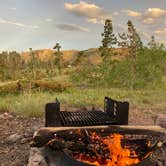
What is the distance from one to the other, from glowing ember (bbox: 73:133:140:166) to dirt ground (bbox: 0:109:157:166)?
1.51 m

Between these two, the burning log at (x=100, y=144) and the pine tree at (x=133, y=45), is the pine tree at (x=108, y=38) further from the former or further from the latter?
the burning log at (x=100, y=144)

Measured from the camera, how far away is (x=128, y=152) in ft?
11.0

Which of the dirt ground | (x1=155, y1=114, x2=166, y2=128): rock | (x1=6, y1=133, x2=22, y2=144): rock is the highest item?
(x1=155, y1=114, x2=166, y2=128): rock

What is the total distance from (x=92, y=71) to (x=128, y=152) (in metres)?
15.9

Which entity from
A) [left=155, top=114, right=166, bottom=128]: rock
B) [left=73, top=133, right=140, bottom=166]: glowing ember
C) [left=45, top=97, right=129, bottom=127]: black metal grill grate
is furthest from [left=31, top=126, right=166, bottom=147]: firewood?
[left=155, top=114, right=166, bottom=128]: rock

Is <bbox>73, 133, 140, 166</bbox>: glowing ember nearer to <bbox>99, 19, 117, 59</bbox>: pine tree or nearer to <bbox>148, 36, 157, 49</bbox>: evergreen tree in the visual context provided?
<bbox>148, 36, 157, 49</bbox>: evergreen tree

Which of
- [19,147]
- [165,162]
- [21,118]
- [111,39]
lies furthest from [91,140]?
[111,39]

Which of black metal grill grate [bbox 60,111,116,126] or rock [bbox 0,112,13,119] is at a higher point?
black metal grill grate [bbox 60,111,116,126]

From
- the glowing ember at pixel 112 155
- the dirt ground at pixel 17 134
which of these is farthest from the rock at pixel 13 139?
the glowing ember at pixel 112 155

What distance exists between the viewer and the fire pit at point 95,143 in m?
3.22

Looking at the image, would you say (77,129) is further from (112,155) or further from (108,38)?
(108,38)

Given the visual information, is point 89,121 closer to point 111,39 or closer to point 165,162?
point 165,162

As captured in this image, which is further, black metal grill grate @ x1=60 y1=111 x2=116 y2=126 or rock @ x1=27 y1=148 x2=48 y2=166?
black metal grill grate @ x1=60 y1=111 x2=116 y2=126

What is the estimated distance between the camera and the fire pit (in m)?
3.22
